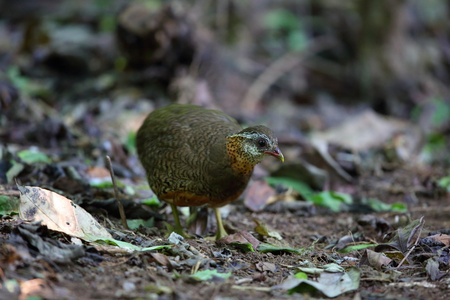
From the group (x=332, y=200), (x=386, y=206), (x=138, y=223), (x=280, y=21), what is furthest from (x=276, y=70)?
(x=138, y=223)

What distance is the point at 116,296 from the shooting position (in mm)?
2641

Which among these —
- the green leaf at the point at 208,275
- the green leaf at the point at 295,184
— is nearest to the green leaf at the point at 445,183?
the green leaf at the point at 295,184

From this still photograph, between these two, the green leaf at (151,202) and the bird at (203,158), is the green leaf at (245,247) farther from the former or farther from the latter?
the green leaf at (151,202)

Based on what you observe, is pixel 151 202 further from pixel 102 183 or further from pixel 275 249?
pixel 275 249

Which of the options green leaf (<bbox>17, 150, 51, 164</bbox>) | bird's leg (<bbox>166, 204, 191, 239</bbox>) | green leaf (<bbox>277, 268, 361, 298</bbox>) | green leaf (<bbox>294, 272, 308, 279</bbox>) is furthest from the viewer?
green leaf (<bbox>17, 150, 51, 164</bbox>)

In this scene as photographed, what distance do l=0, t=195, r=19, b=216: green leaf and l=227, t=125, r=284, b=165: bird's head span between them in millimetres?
1642

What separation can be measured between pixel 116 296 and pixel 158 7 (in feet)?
22.2

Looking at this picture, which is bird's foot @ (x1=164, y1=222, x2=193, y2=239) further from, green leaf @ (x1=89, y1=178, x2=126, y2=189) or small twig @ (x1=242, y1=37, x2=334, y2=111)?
small twig @ (x1=242, y1=37, x2=334, y2=111)

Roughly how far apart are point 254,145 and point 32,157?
8.12 ft

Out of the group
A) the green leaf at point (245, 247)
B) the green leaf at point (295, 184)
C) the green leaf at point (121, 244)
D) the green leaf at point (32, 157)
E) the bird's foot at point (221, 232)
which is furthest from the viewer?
the green leaf at point (295, 184)

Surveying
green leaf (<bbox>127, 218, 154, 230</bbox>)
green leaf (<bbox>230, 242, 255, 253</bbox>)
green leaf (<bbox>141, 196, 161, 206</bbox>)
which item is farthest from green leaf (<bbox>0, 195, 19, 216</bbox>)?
green leaf (<bbox>230, 242, 255, 253</bbox>)

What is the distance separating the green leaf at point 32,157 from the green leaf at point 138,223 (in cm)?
151

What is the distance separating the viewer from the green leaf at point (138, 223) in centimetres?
427

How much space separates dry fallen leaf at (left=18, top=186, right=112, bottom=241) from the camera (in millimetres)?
3311
